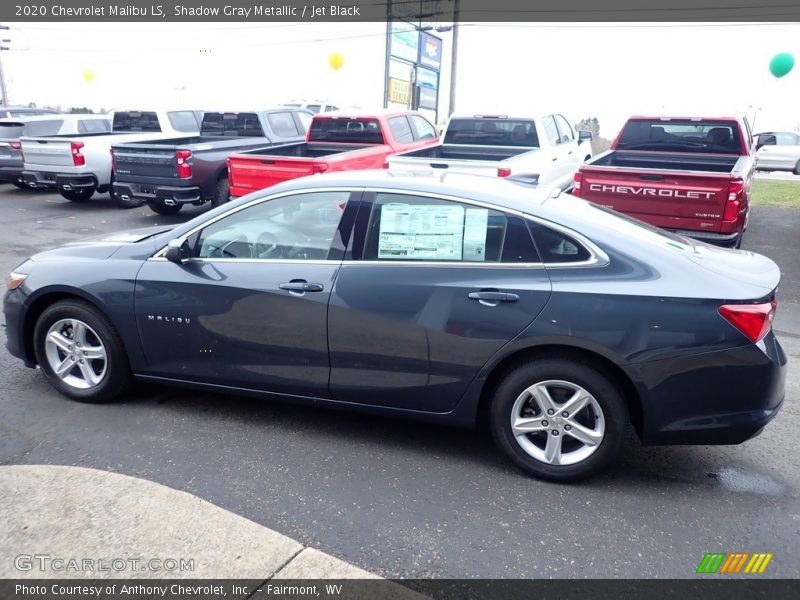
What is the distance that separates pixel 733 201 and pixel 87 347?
650 centimetres

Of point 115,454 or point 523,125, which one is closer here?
point 115,454

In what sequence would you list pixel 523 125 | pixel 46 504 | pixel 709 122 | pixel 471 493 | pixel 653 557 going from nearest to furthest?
pixel 653 557
pixel 46 504
pixel 471 493
pixel 709 122
pixel 523 125

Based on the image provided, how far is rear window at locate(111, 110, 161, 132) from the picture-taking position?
1471 cm

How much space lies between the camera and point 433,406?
3.67m

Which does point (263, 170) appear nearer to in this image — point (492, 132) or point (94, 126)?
point (492, 132)

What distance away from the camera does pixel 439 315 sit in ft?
11.5

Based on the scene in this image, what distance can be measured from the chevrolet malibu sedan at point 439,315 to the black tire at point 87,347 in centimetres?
1

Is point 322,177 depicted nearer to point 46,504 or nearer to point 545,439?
point 545,439

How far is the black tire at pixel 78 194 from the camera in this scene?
13992mm

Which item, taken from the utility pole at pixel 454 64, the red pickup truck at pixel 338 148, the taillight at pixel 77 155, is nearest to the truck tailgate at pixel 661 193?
the red pickup truck at pixel 338 148

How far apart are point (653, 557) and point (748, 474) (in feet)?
3.64

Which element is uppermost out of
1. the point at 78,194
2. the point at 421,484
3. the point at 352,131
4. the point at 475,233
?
the point at 352,131

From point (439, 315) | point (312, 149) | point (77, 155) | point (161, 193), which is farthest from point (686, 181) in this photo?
point (77, 155)

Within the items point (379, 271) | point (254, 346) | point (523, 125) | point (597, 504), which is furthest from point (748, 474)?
point (523, 125)
